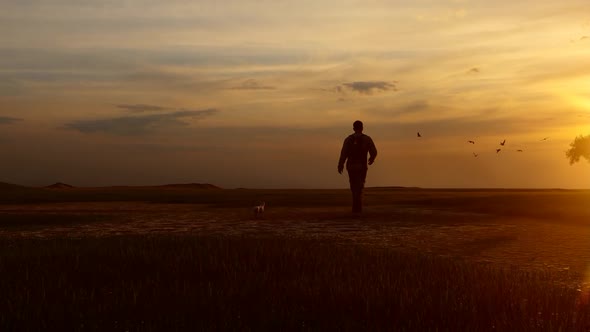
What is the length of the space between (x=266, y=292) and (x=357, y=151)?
12.8m

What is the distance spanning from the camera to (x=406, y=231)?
45.5ft

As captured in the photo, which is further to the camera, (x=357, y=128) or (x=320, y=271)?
(x=357, y=128)

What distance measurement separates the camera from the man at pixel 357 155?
18688 millimetres

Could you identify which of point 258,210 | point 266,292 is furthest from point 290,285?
point 258,210

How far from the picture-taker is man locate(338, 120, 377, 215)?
18688mm

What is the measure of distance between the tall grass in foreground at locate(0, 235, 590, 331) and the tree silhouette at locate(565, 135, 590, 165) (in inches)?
2322

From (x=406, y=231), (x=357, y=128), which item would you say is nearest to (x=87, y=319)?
(x=406, y=231)

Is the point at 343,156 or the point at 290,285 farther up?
the point at 343,156

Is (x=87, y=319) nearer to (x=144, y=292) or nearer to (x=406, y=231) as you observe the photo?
(x=144, y=292)

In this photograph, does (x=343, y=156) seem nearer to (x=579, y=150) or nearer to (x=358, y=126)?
(x=358, y=126)

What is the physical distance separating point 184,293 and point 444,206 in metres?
20.2

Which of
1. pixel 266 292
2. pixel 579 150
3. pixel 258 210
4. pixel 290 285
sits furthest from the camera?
pixel 579 150

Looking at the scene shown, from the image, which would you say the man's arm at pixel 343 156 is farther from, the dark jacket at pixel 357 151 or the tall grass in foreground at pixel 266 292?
the tall grass in foreground at pixel 266 292

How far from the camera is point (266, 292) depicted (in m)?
6.19
